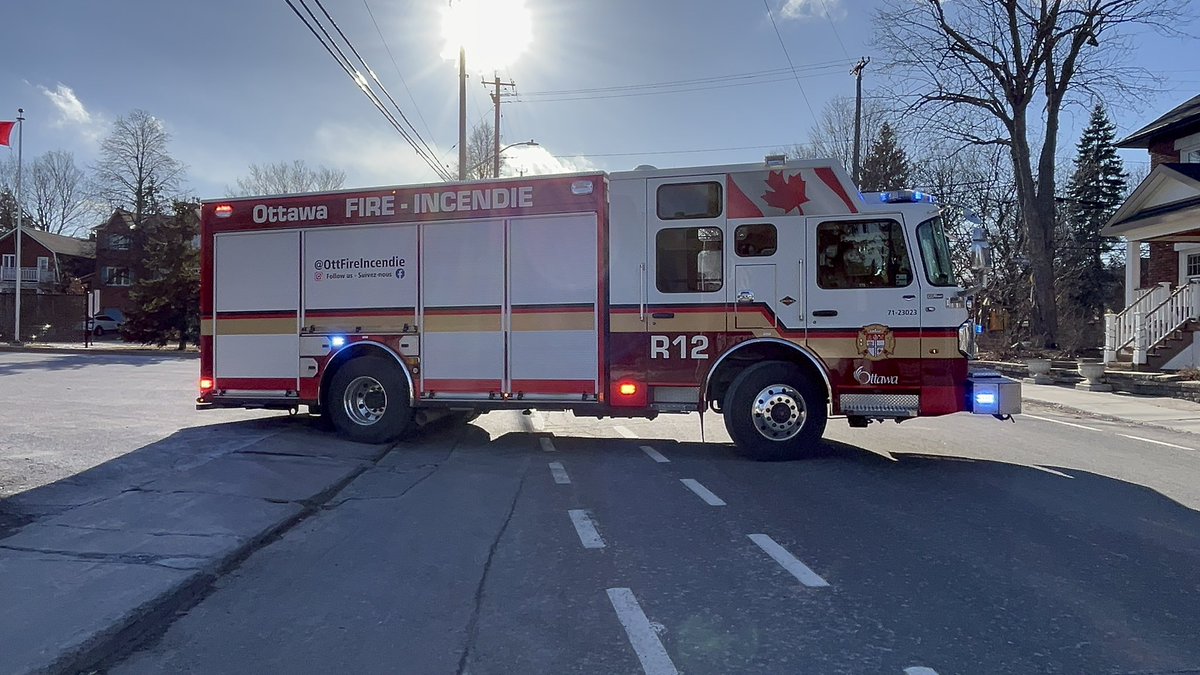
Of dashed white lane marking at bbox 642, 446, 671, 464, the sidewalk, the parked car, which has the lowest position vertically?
dashed white lane marking at bbox 642, 446, 671, 464

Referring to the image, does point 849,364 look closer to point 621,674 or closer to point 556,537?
point 556,537

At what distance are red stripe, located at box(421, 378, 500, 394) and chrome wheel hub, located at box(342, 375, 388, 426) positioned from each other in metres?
0.69

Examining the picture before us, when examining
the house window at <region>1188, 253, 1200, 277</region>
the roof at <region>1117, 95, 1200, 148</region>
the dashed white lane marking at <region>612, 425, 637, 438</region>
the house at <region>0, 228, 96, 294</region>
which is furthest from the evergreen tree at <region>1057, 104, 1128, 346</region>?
the house at <region>0, 228, 96, 294</region>

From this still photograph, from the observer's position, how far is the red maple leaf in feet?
29.3

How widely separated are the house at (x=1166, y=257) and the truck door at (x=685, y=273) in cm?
1614

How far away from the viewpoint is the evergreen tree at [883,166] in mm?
40625

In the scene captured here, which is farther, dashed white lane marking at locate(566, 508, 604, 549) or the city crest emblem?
the city crest emblem

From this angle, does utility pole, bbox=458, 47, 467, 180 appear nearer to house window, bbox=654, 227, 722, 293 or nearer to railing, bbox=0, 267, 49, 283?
house window, bbox=654, 227, 722, 293

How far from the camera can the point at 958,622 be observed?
430 centimetres

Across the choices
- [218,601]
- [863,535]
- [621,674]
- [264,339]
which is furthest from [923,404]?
[264,339]

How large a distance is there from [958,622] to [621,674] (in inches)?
72.7

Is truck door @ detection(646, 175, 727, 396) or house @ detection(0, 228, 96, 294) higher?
house @ detection(0, 228, 96, 294)

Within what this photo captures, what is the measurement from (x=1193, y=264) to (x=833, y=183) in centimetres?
2202

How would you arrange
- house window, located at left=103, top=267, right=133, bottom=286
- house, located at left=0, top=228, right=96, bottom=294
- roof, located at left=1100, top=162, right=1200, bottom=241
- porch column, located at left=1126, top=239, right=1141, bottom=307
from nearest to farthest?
roof, located at left=1100, top=162, right=1200, bottom=241 → porch column, located at left=1126, top=239, right=1141, bottom=307 → house window, located at left=103, top=267, right=133, bottom=286 → house, located at left=0, top=228, right=96, bottom=294
